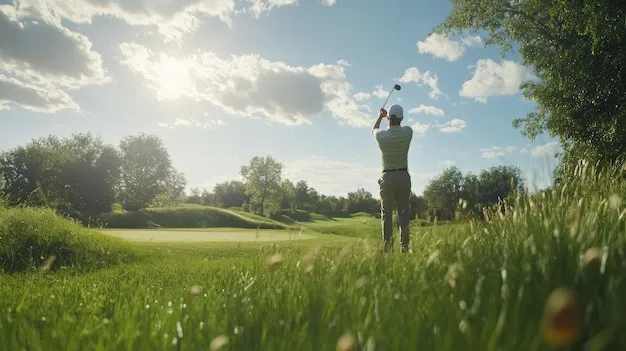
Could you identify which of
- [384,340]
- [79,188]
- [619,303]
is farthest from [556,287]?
[79,188]

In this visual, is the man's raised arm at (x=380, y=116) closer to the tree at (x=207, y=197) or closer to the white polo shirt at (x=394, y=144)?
the white polo shirt at (x=394, y=144)

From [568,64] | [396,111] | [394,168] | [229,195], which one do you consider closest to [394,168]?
[394,168]

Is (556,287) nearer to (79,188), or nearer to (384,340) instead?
(384,340)

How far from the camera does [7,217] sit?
37.7 feet

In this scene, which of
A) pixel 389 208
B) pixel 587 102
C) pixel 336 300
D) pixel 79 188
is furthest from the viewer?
pixel 79 188

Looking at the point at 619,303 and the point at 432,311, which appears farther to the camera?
the point at 432,311

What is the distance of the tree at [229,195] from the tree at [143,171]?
59652 mm

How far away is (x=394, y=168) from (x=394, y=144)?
48cm

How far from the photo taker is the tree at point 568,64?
16406 mm

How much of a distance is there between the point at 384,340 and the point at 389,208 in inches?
293

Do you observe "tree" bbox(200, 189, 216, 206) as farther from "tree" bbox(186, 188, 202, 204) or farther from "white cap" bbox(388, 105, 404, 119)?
"white cap" bbox(388, 105, 404, 119)

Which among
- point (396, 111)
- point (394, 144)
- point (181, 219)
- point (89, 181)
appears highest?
point (89, 181)

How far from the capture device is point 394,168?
921 cm

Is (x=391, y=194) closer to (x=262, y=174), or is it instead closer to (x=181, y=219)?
(x=181, y=219)
